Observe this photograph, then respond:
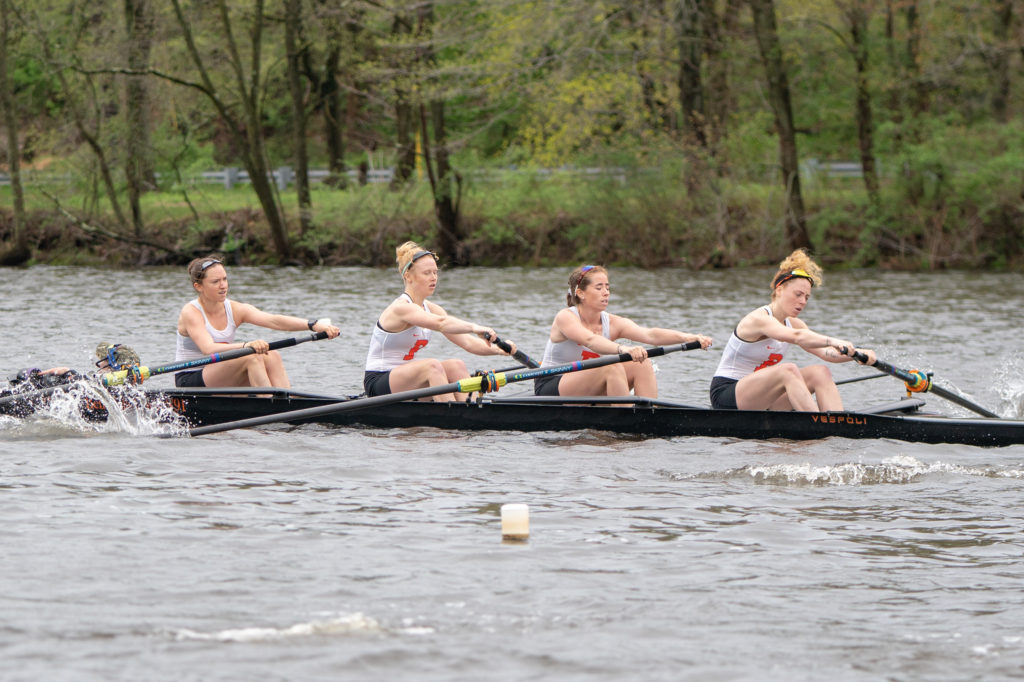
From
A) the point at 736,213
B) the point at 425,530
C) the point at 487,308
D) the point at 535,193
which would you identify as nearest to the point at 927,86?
the point at 736,213

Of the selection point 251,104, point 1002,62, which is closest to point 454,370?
point 251,104

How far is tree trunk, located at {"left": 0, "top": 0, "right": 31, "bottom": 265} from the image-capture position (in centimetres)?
2949

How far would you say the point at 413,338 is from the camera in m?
10.4

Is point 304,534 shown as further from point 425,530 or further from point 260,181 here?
point 260,181

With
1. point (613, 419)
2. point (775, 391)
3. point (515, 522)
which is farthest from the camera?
point (613, 419)

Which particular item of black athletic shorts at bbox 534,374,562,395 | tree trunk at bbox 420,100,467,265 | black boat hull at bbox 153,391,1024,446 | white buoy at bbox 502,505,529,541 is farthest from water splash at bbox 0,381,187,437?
tree trunk at bbox 420,100,467,265

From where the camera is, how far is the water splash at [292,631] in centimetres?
536

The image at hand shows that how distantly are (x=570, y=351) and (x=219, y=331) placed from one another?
2.81m

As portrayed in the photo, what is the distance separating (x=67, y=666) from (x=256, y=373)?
564cm

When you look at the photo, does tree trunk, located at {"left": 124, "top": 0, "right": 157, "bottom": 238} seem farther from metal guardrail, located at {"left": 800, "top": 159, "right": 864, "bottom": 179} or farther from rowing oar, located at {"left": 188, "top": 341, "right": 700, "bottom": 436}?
rowing oar, located at {"left": 188, "top": 341, "right": 700, "bottom": 436}

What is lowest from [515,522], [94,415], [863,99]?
[515,522]

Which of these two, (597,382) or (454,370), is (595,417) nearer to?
(597,382)

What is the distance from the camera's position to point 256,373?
10594mm

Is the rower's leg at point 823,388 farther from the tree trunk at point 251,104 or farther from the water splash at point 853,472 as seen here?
the tree trunk at point 251,104
